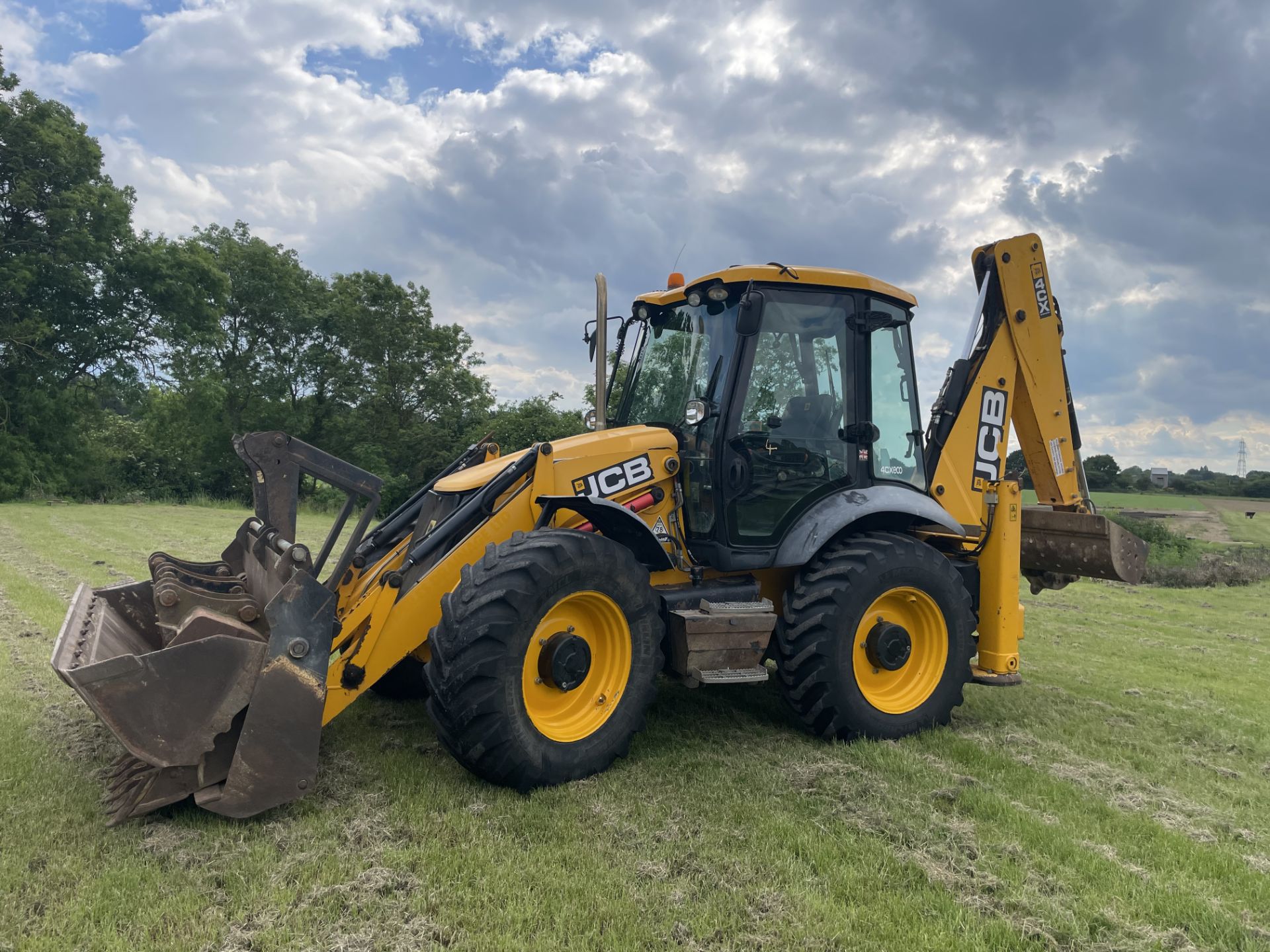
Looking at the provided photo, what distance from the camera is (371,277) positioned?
107ft

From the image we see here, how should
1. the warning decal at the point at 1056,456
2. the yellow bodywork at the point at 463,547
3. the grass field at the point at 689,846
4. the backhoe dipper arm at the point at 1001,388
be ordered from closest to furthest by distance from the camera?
the grass field at the point at 689,846, the yellow bodywork at the point at 463,547, the backhoe dipper arm at the point at 1001,388, the warning decal at the point at 1056,456

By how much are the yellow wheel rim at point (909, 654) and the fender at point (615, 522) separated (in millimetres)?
1339

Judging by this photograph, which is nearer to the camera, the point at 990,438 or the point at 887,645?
the point at 887,645

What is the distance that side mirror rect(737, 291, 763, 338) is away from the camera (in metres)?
4.56

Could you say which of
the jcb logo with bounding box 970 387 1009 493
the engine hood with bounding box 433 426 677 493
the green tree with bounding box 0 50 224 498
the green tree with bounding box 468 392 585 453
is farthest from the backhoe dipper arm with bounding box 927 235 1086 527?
the green tree with bounding box 0 50 224 498

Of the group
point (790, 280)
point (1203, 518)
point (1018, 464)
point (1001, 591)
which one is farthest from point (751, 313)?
point (1203, 518)

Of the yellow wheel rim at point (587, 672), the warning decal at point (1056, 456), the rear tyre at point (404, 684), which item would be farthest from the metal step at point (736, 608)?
the warning decal at point (1056, 456)

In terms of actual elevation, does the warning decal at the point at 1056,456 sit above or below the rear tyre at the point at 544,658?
above

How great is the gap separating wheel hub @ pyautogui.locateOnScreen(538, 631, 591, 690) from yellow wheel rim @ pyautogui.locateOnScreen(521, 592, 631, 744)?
0.03 meters

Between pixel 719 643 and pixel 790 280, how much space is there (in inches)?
88.7

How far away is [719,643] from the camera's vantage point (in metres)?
4.40

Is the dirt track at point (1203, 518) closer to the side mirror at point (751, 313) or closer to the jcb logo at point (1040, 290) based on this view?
the jcb logo at point (1040, 290)

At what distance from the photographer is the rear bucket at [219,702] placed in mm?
3166

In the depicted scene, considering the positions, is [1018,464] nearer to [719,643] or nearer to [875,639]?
[875,639]
